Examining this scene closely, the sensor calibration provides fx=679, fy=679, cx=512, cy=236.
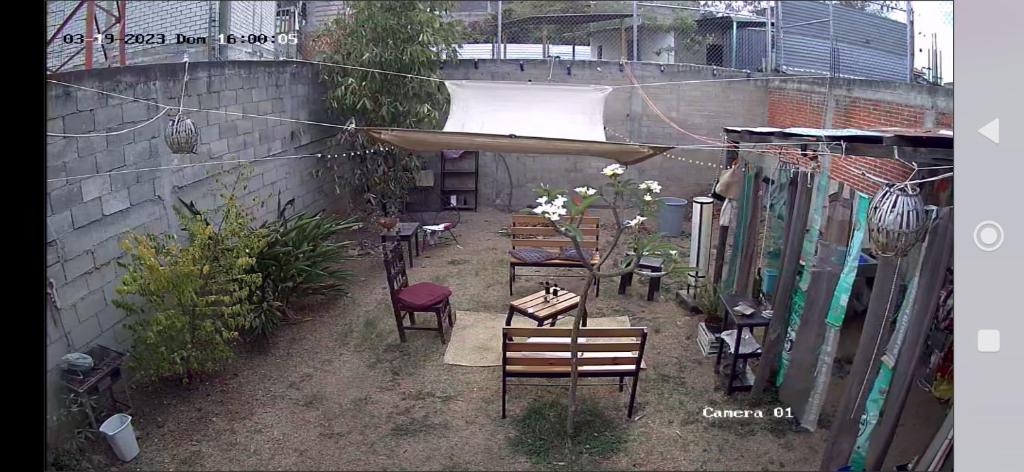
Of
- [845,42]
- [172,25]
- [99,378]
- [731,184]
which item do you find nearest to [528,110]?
[731,184]

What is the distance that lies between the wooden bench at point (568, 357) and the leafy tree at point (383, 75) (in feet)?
15.0

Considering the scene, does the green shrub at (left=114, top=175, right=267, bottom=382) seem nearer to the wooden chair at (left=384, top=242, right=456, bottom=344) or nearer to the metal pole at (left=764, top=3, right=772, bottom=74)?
the wooden chair at (left=384, top=242, right=456, bottom=344)

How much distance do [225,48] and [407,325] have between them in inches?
147

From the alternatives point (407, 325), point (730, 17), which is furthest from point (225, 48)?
point (730, 17)

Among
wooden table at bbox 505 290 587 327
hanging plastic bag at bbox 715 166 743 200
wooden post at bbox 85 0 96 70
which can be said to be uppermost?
wooden post at bbox 85 0 96 70

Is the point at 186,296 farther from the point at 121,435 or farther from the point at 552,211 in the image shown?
the point at 552,211

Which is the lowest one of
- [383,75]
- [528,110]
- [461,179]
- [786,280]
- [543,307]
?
[543,307]

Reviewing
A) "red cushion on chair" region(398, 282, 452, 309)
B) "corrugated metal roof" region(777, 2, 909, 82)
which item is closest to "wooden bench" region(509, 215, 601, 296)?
"red cushion on chair" region(398, 282, 452, 309)

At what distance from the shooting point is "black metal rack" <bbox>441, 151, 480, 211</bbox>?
9766mm

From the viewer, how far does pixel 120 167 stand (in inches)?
179

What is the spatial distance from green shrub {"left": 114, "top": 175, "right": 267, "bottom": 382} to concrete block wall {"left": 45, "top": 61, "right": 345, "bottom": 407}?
7.7 inches

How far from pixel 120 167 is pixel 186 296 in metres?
1.06

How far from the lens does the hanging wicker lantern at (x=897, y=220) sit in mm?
2633

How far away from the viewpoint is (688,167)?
933cm
